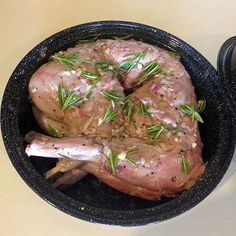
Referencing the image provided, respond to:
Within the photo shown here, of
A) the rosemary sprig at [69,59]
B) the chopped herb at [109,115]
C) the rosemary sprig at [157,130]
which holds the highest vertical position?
the rosemary sprig at [69,59]

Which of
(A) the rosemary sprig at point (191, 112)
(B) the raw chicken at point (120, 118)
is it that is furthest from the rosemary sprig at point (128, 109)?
(A) the rosemary sprig at point (191, 112)

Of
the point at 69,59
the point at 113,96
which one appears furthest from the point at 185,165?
the point at 69,59

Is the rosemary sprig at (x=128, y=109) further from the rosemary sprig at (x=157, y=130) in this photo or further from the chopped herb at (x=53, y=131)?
the chopped herb at (x=53, y=131)

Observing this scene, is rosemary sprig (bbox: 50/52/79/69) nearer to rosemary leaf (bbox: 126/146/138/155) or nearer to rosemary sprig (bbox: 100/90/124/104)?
rosemary sprig (bbox: 100/90/124/104)

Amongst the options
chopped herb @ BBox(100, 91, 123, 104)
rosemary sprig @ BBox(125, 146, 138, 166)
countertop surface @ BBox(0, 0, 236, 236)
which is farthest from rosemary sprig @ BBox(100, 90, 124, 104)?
countertop surface @ BBox(0, 0, 236, 236)

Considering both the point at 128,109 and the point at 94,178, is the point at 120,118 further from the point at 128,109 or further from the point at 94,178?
the point at 94,178

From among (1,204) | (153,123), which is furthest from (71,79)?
(1,204)

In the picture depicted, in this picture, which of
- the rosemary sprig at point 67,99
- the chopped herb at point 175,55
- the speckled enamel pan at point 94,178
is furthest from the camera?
the chopped herb at point 175,55
